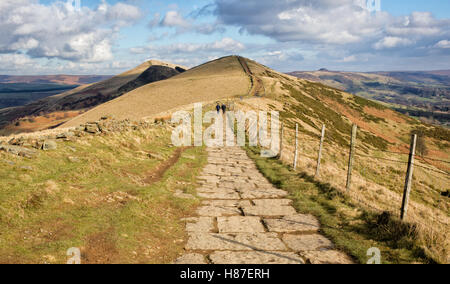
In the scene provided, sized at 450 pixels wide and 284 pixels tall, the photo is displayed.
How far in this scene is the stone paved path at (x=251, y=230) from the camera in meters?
6.39

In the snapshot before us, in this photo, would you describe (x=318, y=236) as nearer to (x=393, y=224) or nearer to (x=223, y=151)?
(x=393, y=224)

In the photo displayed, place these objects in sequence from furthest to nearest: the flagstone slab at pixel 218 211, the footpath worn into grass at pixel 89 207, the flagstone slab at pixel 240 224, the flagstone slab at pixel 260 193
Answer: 1. the flagstone slab at pixel 260 193
2. the flagstone slab at pixel 218 211
3. the flagstone slab at pixel 240 224
4. the footpath worn into grass at pixel 89 207

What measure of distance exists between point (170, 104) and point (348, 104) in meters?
57.3

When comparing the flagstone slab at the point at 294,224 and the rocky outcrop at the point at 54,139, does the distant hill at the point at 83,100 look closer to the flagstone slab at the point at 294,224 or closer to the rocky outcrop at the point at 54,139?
the rocky outcrop at the point at 54,139

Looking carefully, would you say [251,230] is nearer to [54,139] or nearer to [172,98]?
[54,139]

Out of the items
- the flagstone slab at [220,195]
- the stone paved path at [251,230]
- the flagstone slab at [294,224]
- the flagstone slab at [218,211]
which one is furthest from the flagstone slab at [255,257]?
the flagstone slab at [220,195]

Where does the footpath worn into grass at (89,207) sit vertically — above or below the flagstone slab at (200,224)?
above

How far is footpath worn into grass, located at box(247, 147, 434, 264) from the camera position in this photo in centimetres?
645

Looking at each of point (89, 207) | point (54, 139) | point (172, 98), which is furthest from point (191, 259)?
point (172, 98)

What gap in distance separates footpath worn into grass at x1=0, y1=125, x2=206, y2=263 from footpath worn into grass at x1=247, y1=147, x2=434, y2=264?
3.86 meters

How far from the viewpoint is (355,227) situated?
312 inches

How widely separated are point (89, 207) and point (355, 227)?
284 inches

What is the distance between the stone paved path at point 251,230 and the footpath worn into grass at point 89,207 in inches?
22.9
